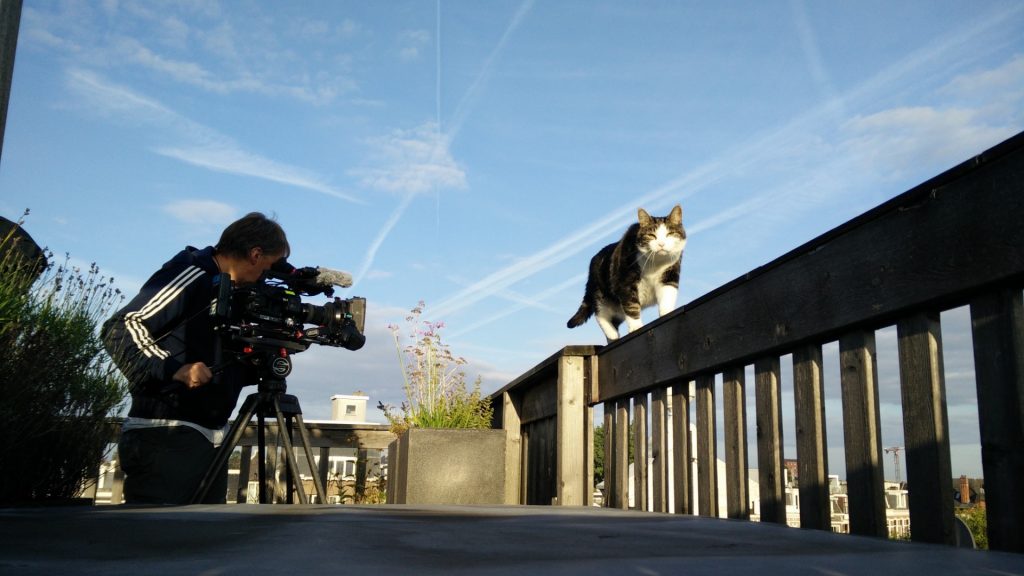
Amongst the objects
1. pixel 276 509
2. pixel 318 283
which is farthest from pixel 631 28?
pixel 276 509

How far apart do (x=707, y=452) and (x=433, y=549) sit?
1.27 m

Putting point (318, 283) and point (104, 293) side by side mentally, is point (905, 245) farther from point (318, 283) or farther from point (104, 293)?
point (104, 293)

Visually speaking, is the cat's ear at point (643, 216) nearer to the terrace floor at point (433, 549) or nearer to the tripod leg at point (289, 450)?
the tripod leg at point (289, 450)

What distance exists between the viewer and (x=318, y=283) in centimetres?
301

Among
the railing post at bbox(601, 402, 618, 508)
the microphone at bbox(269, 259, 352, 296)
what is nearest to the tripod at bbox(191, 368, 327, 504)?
the microphone at bbox(269, 259, 352, 296)

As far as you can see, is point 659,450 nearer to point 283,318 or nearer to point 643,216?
point 283,318

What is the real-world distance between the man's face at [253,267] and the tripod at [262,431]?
0.49m

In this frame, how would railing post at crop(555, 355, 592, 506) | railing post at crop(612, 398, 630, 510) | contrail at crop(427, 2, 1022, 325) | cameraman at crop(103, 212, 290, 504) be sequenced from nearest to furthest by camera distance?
cameraman at crop(103, 212, 290, 504) → railing post at crop(612, 398, 630, 510) → railing post at crop(555, 355, 592, 506) → contrail at crop(427, 2, 1022, 325)

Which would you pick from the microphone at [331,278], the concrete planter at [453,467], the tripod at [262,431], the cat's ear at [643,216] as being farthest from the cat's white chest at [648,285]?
the tripod at [262,431]

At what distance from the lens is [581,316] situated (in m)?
5.27

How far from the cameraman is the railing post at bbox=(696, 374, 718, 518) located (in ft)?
5.45

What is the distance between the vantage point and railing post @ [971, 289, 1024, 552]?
116cm

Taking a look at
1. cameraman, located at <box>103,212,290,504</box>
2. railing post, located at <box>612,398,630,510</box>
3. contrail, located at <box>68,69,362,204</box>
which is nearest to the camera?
cameraman, located at <box>103,212,290,504</box>

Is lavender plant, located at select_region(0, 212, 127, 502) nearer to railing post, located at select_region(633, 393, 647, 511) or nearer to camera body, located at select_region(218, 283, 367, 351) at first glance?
camera body, located at select_region(218, 283, 367, 351)
